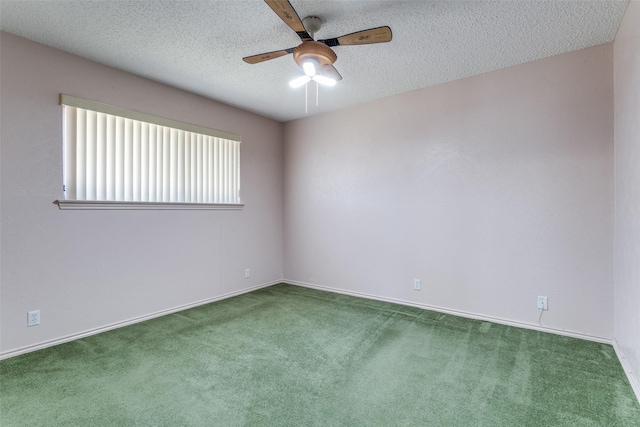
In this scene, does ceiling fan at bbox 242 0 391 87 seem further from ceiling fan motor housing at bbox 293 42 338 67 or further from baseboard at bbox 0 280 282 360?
baseboard at bbox 0 280 282 360

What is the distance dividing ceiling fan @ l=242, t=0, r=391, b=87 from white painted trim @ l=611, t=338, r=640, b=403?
268cm

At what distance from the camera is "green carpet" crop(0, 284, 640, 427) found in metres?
1.70

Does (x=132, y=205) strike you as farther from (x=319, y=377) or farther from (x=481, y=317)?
(x=481, y=317)

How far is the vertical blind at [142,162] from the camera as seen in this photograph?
277 cm

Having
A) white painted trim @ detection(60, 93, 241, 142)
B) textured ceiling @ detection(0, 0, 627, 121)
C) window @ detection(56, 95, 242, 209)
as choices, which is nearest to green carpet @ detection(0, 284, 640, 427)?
window @ detection(56, 95, 242, 209)

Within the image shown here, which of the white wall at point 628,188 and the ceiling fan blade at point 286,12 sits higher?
the ceiling fan blade at point 286,12

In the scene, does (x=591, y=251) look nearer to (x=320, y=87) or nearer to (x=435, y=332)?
(x=435, y=332)

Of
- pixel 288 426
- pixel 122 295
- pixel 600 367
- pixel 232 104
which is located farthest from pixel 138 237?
pixel 600 367

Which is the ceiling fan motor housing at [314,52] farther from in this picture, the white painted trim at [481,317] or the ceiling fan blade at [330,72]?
the white painted trim at [481,317]

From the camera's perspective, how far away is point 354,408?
1765 mm

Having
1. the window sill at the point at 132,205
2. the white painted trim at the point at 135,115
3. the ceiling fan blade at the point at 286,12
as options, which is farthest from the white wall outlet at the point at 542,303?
the white painted trim at the point at 135,115

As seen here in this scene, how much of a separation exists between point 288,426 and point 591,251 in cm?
284

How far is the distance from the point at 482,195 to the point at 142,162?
362 cm

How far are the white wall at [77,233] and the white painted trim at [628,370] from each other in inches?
153
